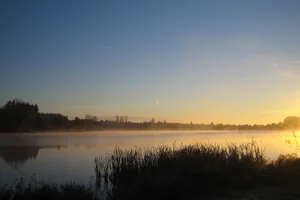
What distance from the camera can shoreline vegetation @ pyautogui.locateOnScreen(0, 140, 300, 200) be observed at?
42.3 ft

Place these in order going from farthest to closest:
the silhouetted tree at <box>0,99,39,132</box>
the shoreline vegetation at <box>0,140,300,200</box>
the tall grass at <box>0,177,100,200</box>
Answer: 1. the silhouetted tree at <box>0,99,39,132</box>
2. the shoreline vegetation at <box>0,140,300,200</box>
3. the tall grass at <box>0,177,100,200</box>

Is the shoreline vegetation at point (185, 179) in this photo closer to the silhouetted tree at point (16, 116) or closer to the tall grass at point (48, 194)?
the tall grass at point (48, 194)

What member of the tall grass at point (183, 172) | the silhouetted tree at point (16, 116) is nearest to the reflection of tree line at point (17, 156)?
the tall grass at point (183, 172)

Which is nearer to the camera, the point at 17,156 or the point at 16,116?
the point at 17,156

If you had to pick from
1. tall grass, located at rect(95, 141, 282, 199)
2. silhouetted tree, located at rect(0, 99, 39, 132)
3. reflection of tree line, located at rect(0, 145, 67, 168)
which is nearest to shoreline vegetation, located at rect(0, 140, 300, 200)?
tall grass, located at rect(95, 141, 282, 199)

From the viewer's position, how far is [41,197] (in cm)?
1184

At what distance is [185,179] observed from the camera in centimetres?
1453

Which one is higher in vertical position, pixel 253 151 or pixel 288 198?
pixel 253 151

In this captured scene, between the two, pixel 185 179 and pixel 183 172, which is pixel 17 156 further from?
pixel 185 179

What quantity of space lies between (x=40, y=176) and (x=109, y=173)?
3.71 metres

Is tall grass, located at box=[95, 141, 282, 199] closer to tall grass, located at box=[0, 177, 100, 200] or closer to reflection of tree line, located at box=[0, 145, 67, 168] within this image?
tall grass, located at box=[0, 177, 100, 200]

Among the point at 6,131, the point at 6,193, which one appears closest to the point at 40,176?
the point at 6,193

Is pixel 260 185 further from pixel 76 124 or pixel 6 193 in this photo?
pixel 76 124

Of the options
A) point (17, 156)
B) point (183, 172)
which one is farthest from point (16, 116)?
point (183, 172)
